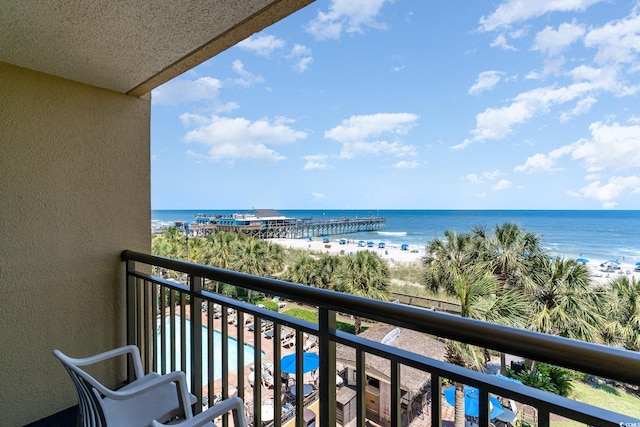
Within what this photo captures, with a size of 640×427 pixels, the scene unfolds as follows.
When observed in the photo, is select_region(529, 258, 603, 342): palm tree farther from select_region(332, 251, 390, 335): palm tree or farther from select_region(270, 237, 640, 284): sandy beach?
select_region(332, 251, 390, 335): palm tree

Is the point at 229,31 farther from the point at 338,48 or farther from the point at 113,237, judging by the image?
the point at 338,48

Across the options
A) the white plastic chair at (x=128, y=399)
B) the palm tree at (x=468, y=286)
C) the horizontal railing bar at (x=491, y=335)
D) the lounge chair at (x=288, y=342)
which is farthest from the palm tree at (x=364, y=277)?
the horizontal railing bar at (x=491, y=335)

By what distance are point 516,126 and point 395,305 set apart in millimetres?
35542

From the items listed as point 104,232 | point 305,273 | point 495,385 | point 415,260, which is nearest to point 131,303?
point 104,232

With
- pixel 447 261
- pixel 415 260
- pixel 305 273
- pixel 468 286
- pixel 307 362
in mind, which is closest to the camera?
pixel 307 362

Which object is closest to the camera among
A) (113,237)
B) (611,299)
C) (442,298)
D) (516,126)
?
(113,237)

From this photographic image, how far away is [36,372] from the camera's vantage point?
5.93 feet

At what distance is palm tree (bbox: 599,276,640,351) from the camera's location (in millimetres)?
10367

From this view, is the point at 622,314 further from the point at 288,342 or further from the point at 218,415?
the point at 218,415

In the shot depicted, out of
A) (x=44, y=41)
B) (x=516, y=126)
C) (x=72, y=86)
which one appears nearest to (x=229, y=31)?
(x=44, y=41)

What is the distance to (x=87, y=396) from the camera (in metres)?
1.07

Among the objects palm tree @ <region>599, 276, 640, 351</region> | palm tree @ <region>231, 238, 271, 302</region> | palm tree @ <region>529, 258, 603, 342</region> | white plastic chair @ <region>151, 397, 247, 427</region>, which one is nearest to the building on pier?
palm tree @ <region>231, 238, 271, 302</region>

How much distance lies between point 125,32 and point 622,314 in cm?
1514

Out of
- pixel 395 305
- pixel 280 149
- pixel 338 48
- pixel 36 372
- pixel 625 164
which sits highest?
pixel 338 48
